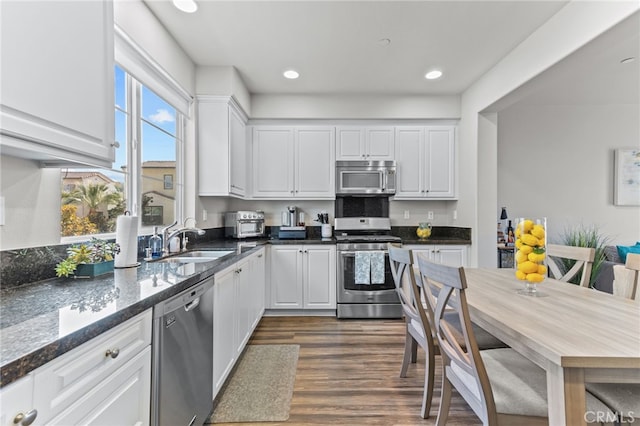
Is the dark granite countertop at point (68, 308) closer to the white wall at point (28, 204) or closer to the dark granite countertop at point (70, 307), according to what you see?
the dark granite countertop at point (70, 307)

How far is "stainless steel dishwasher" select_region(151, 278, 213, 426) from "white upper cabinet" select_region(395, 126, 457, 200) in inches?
114

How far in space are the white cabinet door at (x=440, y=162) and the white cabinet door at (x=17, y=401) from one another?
3825mm

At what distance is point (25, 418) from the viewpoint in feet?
2.14

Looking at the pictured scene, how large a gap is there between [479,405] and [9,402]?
1.48 metres

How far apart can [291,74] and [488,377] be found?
3.11 m

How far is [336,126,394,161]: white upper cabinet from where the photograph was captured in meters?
3.83

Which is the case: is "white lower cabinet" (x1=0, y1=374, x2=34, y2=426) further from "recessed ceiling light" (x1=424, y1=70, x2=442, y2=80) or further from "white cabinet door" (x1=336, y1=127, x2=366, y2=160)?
"recessed ceiling light" (x1=424, y1=70, x2=442, y2=80)

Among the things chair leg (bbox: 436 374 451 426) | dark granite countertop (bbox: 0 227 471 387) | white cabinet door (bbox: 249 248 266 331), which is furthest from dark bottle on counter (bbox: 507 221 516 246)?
dark granite countertop (bbox: 0 227 471 387)

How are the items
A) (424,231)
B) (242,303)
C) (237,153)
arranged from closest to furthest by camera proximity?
(242,303), (237,153), (424,231)

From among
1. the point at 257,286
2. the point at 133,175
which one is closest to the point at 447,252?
the point at 257,286

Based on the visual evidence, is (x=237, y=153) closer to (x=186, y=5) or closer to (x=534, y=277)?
(x=186, y=5)

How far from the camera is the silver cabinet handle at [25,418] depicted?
2.10 ft

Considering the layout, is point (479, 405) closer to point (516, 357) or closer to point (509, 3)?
point (516, 357)

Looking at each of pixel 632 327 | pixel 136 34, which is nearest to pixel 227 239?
pixel 136 34
